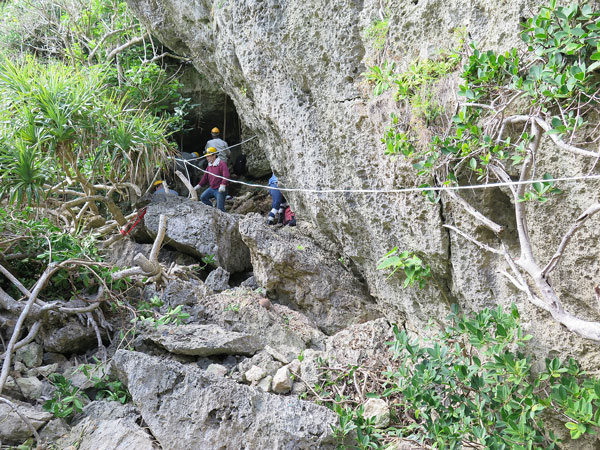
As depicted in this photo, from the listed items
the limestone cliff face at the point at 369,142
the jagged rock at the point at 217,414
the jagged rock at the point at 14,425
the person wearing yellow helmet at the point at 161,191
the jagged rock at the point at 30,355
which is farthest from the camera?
the person wearing yellow helmet at the point at 161,191

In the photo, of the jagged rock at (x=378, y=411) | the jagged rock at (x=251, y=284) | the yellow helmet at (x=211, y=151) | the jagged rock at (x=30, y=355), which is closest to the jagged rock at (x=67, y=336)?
the jagged rock at (x=30, y=355)

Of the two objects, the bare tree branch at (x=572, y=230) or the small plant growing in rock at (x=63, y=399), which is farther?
the small plant growing in rock at (x=63, y=399)

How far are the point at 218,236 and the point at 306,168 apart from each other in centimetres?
203

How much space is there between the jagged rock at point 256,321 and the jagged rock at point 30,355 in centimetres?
134

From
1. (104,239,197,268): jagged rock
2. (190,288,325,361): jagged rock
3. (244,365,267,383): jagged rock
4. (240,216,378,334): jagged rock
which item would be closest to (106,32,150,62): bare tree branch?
(104,239,197,268): jagged rock

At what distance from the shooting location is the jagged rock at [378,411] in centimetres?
355

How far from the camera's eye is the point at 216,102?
10.2 metres

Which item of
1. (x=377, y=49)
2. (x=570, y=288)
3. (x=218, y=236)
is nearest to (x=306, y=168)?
(x=377, y=49)

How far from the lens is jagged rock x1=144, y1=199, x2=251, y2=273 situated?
652 centimetres

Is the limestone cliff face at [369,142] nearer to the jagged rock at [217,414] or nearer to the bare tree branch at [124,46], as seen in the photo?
the jagged rock at [217,414]

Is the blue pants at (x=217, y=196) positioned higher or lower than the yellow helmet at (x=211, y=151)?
lower

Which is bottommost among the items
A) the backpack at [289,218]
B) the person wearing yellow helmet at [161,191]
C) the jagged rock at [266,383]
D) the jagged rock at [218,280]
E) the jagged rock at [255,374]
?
the backpack at [289,218]

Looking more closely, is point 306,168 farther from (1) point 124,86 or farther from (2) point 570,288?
(1) point 124,86

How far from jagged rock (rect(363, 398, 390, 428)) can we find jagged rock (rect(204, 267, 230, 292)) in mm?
2700
